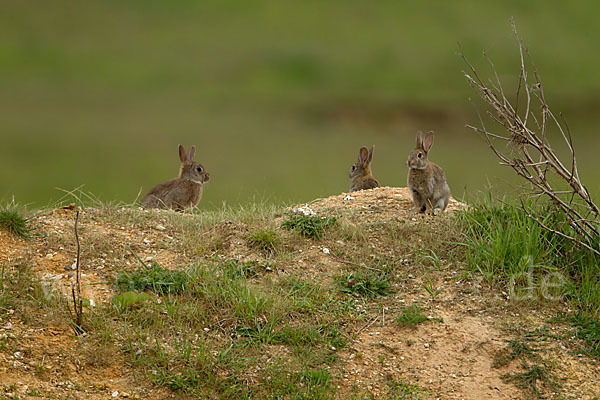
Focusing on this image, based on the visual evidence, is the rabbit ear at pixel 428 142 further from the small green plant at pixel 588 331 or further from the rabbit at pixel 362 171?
the small green plant at pixel 588 331

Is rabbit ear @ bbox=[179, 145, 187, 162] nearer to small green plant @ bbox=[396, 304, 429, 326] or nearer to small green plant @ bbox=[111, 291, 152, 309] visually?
small green plant @ bbox=[111, 291, 152, 309]

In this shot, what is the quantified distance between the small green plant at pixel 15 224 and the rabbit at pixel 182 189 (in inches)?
99.2

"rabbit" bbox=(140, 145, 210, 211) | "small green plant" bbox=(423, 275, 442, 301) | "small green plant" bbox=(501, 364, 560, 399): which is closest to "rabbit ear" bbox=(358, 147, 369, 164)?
"rabbit" bbox=(140, 145, 210, 211)

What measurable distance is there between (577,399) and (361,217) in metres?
2.72

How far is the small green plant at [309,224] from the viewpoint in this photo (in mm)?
6160

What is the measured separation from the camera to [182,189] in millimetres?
8945

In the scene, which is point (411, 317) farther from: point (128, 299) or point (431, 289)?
point (128, 299)

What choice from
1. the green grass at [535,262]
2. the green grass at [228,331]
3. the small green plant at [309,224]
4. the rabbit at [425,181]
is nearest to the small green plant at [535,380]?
the green grass at [535,262]

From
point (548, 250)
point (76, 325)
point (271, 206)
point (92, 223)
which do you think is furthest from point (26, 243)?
point (548, 250)

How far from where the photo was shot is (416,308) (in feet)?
16.9

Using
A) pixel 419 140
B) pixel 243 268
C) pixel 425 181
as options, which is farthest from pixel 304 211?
pixel 419 140

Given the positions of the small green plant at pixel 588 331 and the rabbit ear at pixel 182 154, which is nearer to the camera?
the small green plant at pixel 588 331

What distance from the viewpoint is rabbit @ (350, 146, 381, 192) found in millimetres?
9672

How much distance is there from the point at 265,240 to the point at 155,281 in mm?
1076
